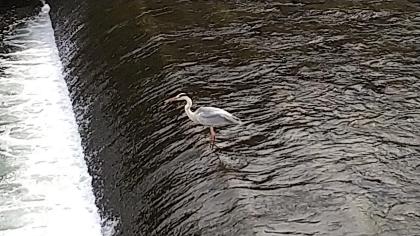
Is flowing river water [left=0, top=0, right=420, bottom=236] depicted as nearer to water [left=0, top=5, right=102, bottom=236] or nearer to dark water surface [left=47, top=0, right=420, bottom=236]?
dark water surface [left=47, top=0, right=420, bottom=236]

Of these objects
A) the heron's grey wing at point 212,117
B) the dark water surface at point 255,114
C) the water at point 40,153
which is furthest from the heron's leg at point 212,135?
the water at point 40,153

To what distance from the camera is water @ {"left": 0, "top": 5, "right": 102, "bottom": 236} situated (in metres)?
7.02

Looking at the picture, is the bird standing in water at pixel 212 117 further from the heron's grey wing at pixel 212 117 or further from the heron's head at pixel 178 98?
the heron's head at pixel 178 98

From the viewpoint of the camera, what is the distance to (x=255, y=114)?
280 inches

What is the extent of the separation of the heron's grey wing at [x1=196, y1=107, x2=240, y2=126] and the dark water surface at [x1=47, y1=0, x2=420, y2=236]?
1.09ft

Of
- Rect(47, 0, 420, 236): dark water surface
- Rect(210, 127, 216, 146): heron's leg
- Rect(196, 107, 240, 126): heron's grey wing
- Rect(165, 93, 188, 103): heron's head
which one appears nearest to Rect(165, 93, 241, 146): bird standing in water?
Rect(196, 107, 240, 126): heron's grey wing

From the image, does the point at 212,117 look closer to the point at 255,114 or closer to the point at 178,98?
the point at 178,98

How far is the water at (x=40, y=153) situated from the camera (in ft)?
23.0

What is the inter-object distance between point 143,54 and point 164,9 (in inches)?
66.9

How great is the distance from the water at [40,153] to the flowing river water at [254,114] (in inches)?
7.7

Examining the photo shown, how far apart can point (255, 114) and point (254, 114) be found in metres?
0.01

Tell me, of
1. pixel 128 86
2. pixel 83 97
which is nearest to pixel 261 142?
pixel 128 86

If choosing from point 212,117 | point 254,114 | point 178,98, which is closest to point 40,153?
point 178,98

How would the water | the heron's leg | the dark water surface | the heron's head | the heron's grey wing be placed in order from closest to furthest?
the dark water surface < the heron's grey wing < the heron's leg < the heron's head < the water
